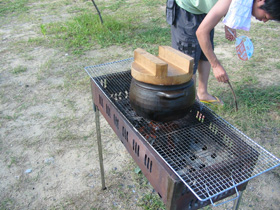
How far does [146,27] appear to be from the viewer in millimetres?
5996

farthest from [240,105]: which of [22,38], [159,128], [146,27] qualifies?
[22,38]

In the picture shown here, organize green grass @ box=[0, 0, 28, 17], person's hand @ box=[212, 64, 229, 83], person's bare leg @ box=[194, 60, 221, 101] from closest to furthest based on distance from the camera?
person's hand @ box=[212, 64, 229, 83]
person's bare leg @ box=[194, 60, 221, 101]
green grass @ box=[0, 0, 28, 17]

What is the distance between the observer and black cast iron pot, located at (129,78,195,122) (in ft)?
4.01

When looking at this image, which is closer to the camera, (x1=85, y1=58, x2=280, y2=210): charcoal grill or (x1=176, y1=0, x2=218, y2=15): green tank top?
(x1=85, y1=58, x2=280, y2=210): charcoal grill

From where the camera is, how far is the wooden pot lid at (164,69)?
3.89ft

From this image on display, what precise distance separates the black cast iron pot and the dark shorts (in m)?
1.25

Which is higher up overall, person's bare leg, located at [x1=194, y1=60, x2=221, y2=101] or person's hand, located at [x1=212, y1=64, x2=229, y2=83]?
person's hand, located at [x1=212, y1=64, x2=229, y2=83]

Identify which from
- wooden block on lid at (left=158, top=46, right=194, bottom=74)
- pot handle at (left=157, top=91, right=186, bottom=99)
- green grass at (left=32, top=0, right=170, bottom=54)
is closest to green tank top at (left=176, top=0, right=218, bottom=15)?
wooden block on lid at (left=158, top=46, right=194, bottom=74)

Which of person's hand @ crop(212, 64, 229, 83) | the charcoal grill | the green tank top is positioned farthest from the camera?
the green tank top

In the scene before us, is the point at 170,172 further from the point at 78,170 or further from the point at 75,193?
the point at 78,170

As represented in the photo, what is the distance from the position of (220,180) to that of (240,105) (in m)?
2.49

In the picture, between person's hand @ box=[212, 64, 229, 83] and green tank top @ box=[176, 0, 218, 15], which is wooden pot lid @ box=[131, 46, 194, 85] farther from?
green tank top @ box=[176, 0, 218, 15]

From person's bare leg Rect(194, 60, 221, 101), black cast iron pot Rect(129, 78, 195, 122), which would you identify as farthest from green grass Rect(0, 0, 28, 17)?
black cast iron pot Rect(129, 78, 195, 122)

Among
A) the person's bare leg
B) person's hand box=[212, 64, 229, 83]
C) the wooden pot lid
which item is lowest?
the person's bare leg
